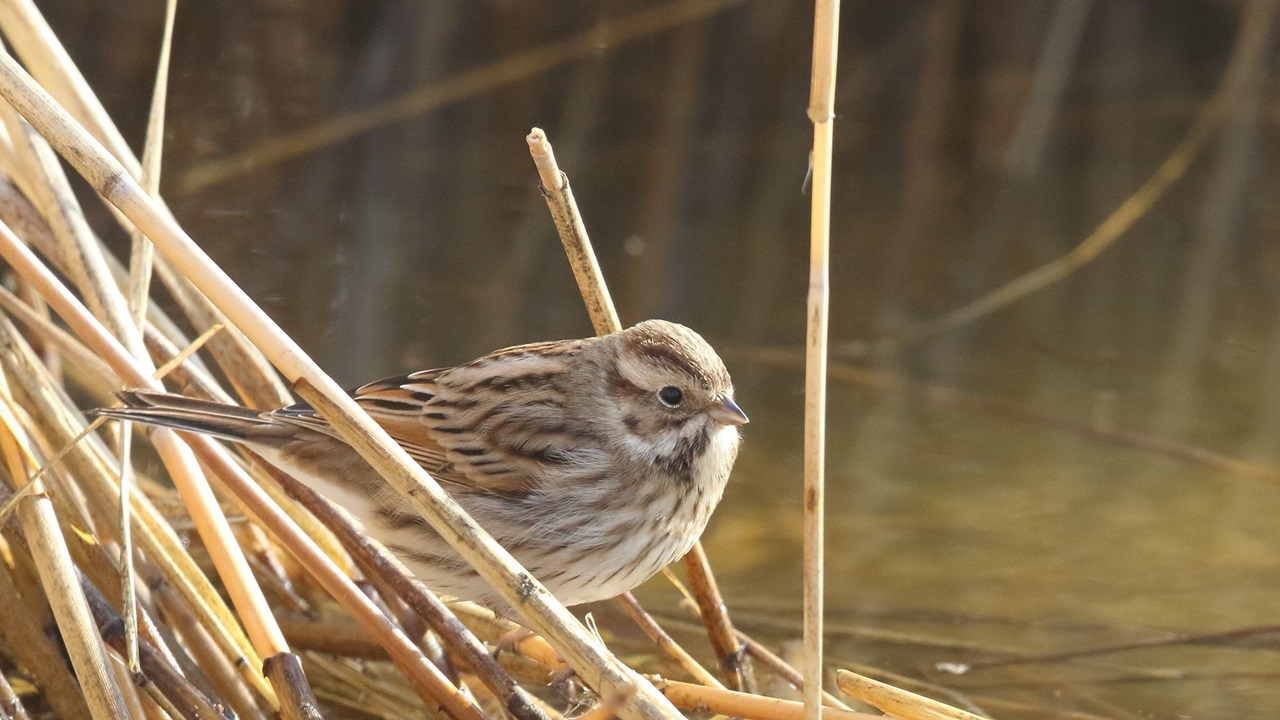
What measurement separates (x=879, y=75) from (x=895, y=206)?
4.34 ft

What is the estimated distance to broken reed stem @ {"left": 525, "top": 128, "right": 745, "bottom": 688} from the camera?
2916 mm

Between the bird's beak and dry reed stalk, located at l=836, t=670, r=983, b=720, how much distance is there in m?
0.62

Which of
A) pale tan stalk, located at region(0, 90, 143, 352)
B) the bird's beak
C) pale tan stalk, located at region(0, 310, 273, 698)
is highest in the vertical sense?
the bird's beak

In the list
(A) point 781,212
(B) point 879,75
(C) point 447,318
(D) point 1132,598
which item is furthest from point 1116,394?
(B) point 879,75

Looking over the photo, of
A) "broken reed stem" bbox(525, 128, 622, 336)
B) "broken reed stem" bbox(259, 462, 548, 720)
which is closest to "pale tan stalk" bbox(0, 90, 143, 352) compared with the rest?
"broken reed stem" bbox(259, 462, 548, 720)

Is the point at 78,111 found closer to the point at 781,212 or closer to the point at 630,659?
the point at 630,659

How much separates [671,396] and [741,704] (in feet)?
2.34

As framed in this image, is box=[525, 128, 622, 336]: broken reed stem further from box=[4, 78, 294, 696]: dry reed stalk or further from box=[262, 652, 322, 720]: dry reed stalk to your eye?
box=[262, 652, 322, 720]: dry reed stalk

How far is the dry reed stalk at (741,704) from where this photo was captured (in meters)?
2.74

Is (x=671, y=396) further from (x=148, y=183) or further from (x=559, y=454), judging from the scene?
(x=148, y=183)

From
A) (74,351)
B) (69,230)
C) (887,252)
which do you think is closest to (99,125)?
(69,230)

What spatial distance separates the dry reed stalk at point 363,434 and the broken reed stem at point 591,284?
64 centimetres

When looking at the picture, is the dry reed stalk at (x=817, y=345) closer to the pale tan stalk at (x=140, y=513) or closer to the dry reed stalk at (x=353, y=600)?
the dry reed stalk at (x=353, y=600)

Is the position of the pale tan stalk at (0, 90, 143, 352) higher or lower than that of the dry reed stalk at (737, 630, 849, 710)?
lower
